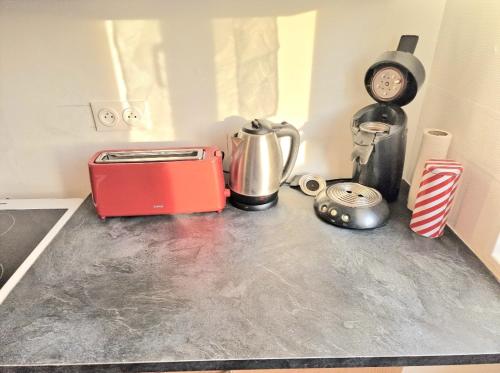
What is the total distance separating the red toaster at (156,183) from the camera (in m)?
0.83

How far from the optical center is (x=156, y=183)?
0.84 metres

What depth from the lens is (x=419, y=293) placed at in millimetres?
642

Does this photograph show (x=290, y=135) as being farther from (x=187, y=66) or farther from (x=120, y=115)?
(x=120, y=115)

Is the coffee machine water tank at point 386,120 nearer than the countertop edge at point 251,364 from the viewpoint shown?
No

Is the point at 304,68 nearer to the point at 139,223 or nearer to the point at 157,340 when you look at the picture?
the point at 139,223

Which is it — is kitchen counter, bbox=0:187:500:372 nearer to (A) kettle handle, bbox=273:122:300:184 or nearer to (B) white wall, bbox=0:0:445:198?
(A) kettle handle, bbox=273:122:300:184

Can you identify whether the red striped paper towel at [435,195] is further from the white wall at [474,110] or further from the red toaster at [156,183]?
the red toaster at [156,183]

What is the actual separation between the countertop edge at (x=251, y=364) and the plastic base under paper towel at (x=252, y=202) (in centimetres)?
45

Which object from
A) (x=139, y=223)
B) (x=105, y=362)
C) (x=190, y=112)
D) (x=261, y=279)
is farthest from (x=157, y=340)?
(x=190, y=112)

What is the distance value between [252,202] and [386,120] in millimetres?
420

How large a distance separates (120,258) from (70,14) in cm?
63

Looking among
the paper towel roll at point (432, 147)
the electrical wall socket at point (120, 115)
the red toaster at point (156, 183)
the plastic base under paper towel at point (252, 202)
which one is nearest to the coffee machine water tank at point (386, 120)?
the paper towel roll at point (432, 147)

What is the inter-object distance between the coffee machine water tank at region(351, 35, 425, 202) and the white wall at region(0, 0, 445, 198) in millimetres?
96

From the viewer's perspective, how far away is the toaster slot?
85 centimetres
